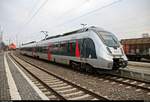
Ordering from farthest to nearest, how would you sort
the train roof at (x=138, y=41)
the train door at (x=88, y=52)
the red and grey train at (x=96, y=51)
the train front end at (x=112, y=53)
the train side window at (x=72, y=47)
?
the train roof at (x=138, y=41), the train side window at (x=72, y=47), the train door at (x=88, y=52), the red and grey train at (x=96, y=51), the train front end at (x=112, y=53)

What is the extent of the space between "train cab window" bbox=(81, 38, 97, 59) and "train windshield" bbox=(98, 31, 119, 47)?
0.79m

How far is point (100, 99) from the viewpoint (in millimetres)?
6609

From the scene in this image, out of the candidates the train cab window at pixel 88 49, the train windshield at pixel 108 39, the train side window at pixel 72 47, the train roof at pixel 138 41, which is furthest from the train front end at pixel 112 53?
the train roof at pixel 138 41

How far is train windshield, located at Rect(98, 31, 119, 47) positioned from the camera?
1201 centimetres

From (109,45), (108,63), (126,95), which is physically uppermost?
(109,45)

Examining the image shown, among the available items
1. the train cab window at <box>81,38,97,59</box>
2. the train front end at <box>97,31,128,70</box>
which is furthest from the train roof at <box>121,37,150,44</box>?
the train cab window at <box>81,38,97,59</box>

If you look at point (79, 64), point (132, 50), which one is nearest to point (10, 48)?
point (132, 50)

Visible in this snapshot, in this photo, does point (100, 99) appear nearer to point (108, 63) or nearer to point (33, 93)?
point (33, 93)

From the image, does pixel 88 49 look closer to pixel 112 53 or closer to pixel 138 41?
pixel 112 53

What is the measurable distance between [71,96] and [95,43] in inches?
214

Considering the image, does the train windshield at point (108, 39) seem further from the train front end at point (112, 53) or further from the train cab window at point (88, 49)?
the train cab window at point (88, 49)

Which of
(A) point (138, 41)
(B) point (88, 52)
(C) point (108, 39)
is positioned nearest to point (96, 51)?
(B) point (88, 52)

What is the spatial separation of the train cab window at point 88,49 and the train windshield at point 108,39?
79cm

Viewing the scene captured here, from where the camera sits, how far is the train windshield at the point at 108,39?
12012 mm
